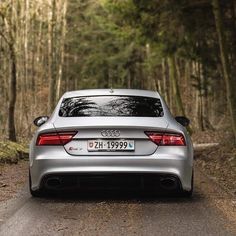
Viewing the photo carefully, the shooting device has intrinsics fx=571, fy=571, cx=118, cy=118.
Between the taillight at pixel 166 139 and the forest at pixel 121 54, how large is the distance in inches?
273

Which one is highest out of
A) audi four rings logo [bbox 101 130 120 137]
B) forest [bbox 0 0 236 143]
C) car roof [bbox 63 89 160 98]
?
car roof [bbox 63 89 160 98]

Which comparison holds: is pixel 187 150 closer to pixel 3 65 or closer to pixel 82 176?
pixel 82 176

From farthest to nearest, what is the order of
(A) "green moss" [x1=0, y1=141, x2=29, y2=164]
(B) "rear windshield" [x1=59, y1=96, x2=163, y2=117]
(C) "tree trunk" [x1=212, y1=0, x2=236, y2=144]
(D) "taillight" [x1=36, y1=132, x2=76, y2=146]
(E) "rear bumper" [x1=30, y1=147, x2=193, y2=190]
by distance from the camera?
(C) "tree trunk" [x1=212, y1=0, x2=236, y2=144] < (A) "green moss" [x1=0, y1=141, x2=29, y2=164] < (B) "rear windshield" [x1=59, y1=96, x2=163, y2=117] < (D) "taillight" [x1=36, y1=132, x2=76, y2=146] < (E) "rear bumper" [x1=30, y1=147, x2=193, y2=190]

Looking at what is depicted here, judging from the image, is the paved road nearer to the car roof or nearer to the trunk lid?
the trunk lid

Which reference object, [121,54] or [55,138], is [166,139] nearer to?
[55,138]

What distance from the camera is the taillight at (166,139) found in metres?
7.04

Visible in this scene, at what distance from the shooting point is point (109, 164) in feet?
22.6

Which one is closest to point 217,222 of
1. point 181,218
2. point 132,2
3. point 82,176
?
point 181,218

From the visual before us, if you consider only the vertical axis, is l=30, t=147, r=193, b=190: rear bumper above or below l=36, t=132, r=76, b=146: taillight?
below

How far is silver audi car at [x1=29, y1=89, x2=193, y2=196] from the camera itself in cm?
691

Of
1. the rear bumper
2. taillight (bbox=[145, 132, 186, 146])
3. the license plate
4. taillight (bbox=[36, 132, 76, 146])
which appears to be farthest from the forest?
taillight (bbox=[36, 132, 76, 146])

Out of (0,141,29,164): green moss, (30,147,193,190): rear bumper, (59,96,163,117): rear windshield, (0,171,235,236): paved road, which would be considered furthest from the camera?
(0,141,29,164): green moss

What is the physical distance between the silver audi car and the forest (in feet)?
22.9

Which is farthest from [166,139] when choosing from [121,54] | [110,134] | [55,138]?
[121,54]
